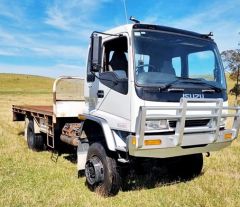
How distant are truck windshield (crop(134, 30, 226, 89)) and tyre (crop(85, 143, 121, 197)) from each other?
1427mm

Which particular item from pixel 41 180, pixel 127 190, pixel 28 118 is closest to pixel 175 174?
pixel 127 190

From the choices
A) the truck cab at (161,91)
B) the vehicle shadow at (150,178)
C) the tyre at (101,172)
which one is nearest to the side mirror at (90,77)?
the truck cab at (161,91)

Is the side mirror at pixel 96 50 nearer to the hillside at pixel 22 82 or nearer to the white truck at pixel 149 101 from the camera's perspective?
the white truck at pixel 149 101

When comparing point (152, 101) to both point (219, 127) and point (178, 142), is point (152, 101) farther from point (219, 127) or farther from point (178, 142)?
point (219, 127)

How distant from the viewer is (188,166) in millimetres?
7254

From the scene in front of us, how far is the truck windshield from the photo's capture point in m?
5.27

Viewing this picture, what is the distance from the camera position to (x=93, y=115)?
620 cm

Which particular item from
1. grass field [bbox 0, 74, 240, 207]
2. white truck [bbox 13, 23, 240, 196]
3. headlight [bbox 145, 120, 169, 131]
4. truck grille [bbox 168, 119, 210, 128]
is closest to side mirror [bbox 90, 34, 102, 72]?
white truck [bbox 13, 23, 240, 196]

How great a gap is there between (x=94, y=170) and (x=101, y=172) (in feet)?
0.46

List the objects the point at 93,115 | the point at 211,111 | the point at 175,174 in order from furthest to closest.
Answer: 1. the point at 175,174
2. the point at 93,115
3. the point at 211,111

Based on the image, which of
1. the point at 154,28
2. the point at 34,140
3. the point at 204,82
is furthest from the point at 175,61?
the point at 34,140

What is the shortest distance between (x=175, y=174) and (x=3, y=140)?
5.79 metres

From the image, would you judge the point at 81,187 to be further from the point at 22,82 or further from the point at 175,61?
the point at 22,82

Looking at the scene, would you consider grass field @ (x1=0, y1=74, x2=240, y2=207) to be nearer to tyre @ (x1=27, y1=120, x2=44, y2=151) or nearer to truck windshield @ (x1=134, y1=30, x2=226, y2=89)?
tyre @ (x1=27, y1=120, x2=44, y2=151)
